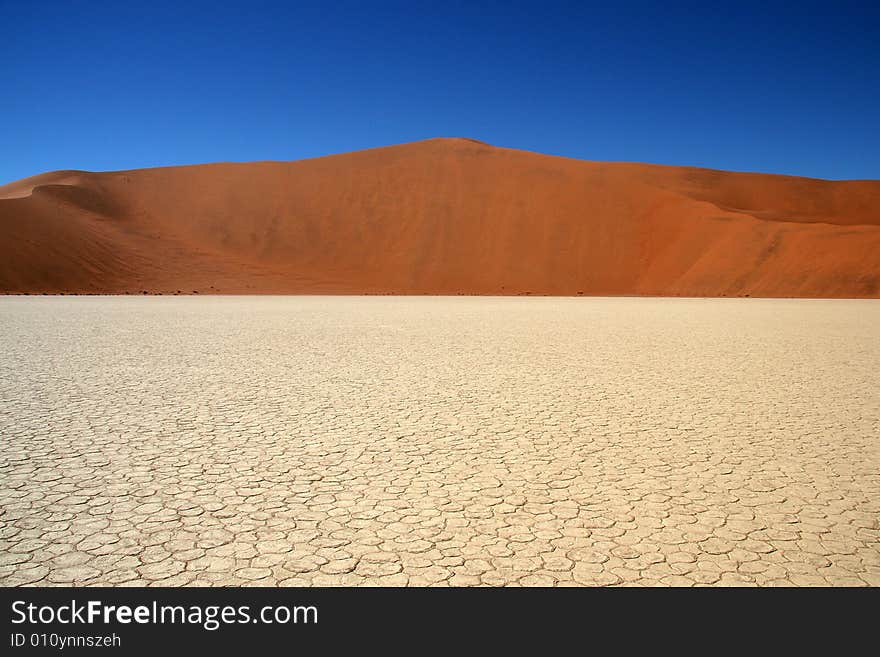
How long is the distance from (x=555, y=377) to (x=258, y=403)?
431cm

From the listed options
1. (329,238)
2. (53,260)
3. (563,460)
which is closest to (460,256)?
(329,238)

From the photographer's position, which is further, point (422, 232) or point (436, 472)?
point (422, 232)

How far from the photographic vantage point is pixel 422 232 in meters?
58.5

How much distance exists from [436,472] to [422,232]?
54.5m

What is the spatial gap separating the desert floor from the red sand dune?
38.4m

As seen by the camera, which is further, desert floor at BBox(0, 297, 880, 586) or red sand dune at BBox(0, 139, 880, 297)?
red sand dune at BBox(0, 139, 880, 297)

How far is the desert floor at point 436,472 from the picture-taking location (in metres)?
3.32

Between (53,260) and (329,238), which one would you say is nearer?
(53,260)

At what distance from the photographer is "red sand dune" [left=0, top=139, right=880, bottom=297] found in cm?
4534

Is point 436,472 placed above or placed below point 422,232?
below
